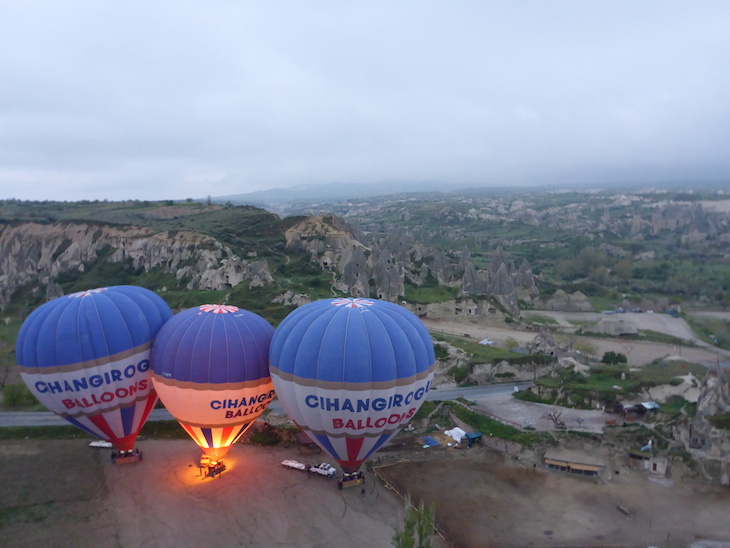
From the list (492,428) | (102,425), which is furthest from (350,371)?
(492,428)

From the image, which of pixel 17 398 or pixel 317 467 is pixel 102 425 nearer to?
pixel 317 467

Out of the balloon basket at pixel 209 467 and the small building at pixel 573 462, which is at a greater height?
the balloon basket at pixel 209 467

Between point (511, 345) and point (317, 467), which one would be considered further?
point (511, 345)

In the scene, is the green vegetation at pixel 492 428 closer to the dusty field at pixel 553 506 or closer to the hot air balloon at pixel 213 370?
the dusty field at pixel 553 506

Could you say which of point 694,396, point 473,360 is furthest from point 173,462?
point 694,396

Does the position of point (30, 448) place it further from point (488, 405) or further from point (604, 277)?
point (604, 277)

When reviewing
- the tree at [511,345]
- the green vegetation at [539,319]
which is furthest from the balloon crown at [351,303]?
the green vegetation at [539,319]
